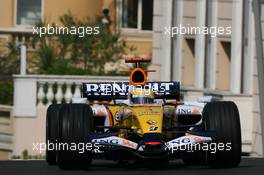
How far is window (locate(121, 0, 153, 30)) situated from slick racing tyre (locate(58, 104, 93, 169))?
2425 centimetres

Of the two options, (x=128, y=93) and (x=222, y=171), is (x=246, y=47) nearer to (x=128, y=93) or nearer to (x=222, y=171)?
(x=128, y=93)

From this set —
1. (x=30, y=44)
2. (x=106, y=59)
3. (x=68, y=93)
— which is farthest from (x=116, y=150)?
(x=30, y=44)

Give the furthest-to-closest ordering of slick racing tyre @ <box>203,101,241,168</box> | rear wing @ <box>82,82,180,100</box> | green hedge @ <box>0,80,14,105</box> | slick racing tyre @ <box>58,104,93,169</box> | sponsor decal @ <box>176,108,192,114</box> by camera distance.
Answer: green hedge @ <box>0,80,14,105</box>
rear wing @ <box>82,82,180,100</box>
sponsor decal @ <box>176,108,192,114</box>
slick racing tyre @ <box>203,101,241,168</box>
slick racing tyre @ <box>58,104,93,169</box>

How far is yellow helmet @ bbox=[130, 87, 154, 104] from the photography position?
1844 cm

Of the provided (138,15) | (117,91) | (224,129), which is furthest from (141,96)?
(138,15)

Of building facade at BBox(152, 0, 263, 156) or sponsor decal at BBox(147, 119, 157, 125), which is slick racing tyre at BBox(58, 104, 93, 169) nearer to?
sponsor decal at BBox(147, 119, 157, 125)

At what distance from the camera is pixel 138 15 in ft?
137

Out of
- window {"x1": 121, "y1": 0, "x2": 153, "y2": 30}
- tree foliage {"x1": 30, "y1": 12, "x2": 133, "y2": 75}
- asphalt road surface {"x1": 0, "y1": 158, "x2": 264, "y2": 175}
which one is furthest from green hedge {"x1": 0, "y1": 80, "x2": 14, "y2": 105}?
asphalt road surface {"x1": 0, "y1": 158, "x2": 264, "y2": 175}

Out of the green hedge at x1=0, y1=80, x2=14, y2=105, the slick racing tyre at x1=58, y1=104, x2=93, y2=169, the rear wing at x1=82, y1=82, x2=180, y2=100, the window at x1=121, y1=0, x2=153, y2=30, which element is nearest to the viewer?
the slick racing tyre at x1=58, y1=104, x2=93, y2=169

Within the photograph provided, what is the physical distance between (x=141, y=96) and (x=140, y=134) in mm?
815

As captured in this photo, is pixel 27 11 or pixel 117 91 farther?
pixel 27 11

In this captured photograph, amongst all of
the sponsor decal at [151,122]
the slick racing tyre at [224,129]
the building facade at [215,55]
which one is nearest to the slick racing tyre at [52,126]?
the sponsor decal at [151,122]

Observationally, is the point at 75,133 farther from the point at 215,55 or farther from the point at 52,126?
the point at 215,55

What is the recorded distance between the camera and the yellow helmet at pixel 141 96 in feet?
60.5
